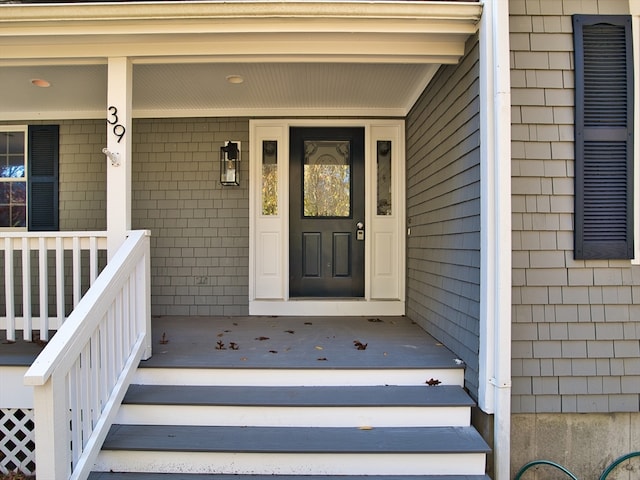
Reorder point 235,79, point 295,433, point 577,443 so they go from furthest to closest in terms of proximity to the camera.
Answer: point 235,79 < point 577,443 < point 295,433

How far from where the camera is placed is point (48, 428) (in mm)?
1647

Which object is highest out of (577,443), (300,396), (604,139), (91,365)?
(604,139)

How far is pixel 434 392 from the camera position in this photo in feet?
7.66

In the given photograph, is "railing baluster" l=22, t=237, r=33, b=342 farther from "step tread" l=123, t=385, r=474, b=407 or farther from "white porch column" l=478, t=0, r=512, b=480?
"white porch column" l=478, t=0, r=512, b=480

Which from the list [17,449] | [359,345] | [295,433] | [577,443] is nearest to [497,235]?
[359,345]

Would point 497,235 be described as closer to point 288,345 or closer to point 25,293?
A: point 288,345

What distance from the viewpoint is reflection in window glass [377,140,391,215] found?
407cm

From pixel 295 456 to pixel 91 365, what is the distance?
1.28 m

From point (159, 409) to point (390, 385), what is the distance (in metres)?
1.46

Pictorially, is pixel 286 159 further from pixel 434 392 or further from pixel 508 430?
pixel 508 430

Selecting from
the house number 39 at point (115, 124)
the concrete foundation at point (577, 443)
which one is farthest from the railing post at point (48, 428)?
the concrete foundation at point (577, 443)

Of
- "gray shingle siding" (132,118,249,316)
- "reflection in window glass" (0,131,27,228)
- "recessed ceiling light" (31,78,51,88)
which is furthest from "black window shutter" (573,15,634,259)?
"reflection in window glass" (0,131,27,228)

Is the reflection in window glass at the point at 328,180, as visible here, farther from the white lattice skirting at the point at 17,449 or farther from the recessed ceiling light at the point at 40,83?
the white lattice skirting at the point at 17,449

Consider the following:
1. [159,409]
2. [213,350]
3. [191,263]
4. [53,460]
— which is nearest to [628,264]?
[213,350]
